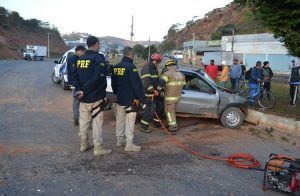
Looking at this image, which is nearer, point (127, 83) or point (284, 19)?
point (127, 83)

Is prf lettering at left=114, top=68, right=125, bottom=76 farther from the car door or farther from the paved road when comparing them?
the car door

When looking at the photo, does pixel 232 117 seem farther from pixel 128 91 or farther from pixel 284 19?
pixel 128 91

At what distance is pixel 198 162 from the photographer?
6.36m

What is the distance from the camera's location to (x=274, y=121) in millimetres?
9836

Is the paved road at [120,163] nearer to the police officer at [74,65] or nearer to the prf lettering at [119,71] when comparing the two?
the police officer at [74,65]

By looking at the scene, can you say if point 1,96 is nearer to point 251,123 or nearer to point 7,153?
point 7,153

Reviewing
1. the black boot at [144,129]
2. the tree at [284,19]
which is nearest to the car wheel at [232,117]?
the black boot at [144,129]

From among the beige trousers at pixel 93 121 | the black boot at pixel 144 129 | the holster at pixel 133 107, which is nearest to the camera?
the beige trousers at pixel 93 121

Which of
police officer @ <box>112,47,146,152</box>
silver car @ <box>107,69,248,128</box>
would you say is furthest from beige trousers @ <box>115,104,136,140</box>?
silver car @ <box>107,69,248,128</box>

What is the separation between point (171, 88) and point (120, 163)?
2775 millimetres

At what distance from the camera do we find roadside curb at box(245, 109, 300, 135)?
9438 mm

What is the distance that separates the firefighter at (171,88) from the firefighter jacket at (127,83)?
1.65 metres

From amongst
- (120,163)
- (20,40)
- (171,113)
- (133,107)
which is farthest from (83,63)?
(20,40)

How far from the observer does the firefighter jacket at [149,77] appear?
319 inches
